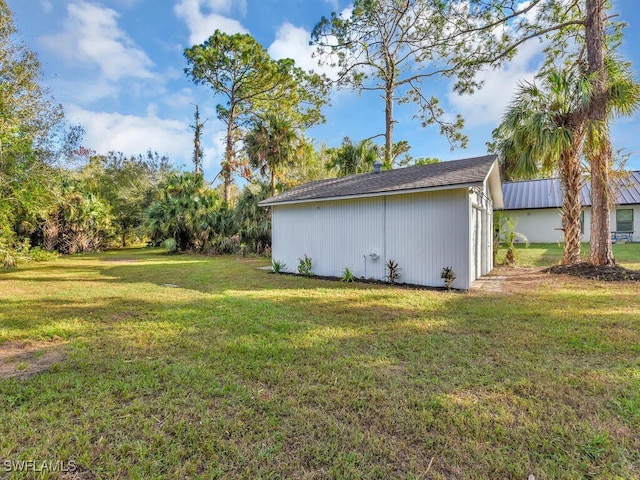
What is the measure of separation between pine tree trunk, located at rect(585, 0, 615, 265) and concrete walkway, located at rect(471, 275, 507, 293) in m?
2.72

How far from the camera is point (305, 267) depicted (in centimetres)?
1027

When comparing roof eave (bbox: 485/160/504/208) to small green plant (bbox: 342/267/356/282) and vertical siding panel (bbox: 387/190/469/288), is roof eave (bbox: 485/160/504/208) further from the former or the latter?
small green plant (bbox: 342/267/356/282)

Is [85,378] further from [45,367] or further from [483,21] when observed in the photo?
[483,21]

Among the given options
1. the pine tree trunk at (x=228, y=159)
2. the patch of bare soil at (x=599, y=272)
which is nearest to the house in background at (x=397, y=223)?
the patch of bare soil at (x=599, y=272)

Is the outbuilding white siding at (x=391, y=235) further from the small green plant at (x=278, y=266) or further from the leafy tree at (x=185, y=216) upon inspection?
the leafy tree at (x=185, y=216)

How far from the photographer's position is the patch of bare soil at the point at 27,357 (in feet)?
11.2

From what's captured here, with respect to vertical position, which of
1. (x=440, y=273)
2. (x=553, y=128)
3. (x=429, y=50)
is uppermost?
(x=429, y=50)

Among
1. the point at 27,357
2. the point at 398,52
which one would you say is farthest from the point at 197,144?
the point at 27,357

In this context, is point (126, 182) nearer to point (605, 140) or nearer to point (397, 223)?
→ point (397, 223)

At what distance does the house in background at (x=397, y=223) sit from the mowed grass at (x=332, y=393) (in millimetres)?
2342

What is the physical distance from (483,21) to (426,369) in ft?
47.0

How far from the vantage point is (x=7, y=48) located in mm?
8898

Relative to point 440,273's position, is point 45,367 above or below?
below

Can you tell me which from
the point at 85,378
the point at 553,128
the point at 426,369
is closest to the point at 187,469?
the point at 85,378
